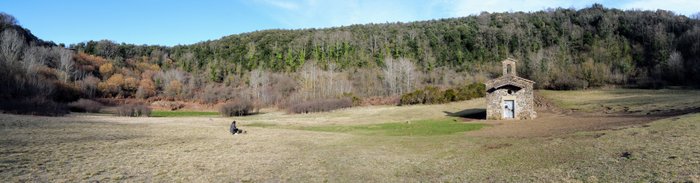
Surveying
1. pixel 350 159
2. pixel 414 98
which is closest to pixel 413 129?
pixel 350 159

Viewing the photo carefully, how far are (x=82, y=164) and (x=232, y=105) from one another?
50164 millimetres

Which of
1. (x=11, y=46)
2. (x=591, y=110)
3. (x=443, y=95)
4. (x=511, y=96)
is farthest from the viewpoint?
(x=11, y=46)

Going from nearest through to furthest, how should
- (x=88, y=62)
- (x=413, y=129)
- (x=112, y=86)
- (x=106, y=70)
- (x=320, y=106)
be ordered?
(x=413, y=129) < (x=320, y=106) < (x=112, y=86) < (x=106, y=70) < (x=88, y=62)

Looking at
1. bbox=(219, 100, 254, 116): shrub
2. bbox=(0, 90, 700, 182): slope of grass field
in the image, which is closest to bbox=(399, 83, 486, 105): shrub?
bbox=(219, 100, 254, 116): shrub

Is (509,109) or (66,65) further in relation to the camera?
(66,65)

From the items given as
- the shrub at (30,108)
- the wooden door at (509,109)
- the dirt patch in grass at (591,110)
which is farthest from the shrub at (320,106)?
the shrub at (30,108)

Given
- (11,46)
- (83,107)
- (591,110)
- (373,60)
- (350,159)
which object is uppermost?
(373,60)

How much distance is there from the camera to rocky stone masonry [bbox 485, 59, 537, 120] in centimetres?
4166

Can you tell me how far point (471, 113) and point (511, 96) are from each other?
23.6 ft

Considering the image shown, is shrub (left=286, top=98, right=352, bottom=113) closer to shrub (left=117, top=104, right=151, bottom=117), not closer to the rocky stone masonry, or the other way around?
shrub (left=117, top=104, right=151, bottom=117)

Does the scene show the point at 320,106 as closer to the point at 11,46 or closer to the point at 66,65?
the point at 11,46

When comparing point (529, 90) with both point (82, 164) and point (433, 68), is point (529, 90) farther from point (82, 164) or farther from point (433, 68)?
point (433, 68)

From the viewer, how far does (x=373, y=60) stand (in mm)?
122312

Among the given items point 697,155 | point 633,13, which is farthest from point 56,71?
point 633,13
